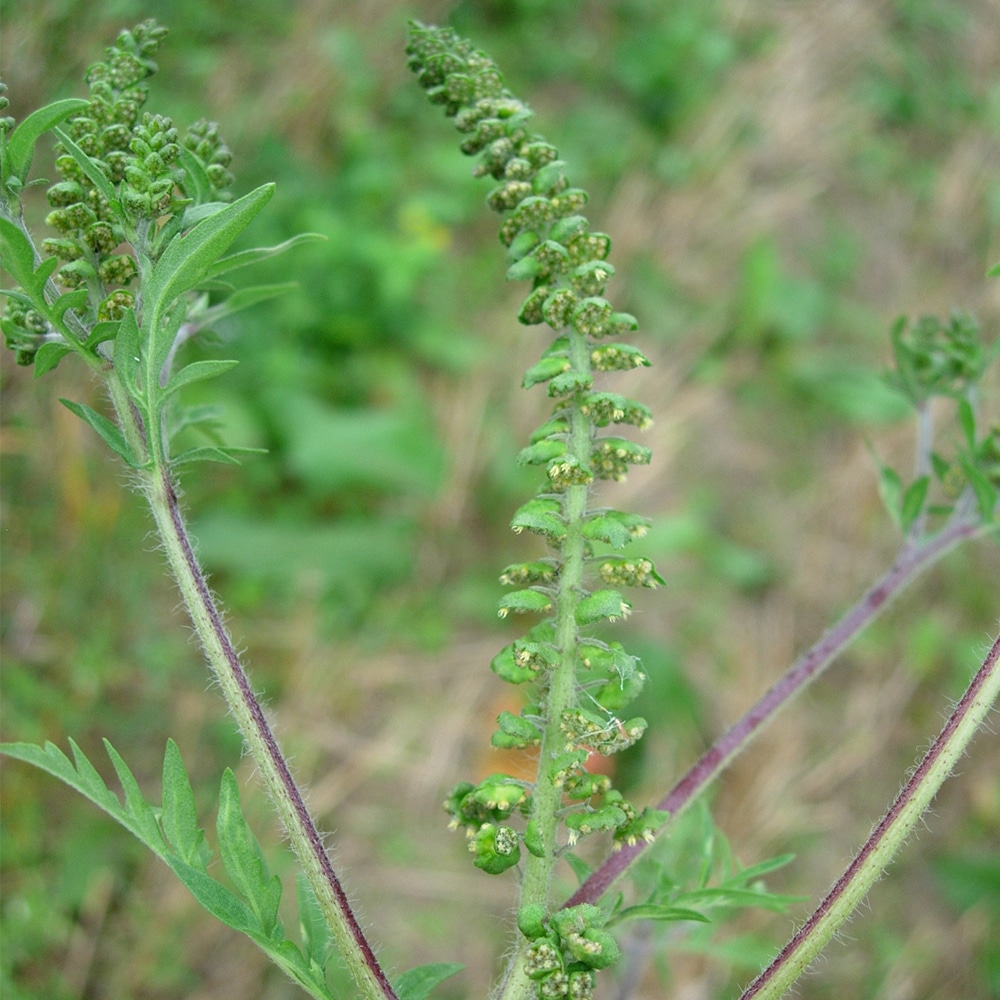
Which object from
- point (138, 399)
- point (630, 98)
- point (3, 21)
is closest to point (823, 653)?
point (138, 399)

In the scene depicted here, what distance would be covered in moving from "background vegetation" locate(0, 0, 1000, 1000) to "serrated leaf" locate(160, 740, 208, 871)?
302 centimetres

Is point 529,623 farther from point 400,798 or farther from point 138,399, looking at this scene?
point 138,399

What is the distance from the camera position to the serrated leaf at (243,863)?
1.88 m

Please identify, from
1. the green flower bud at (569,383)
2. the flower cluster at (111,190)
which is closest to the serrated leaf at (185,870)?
the flower cluster at (111,190)

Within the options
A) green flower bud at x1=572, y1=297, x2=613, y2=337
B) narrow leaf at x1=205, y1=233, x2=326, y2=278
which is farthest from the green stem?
green flower bud at x1=572, y1=297, x2=613, y2=337

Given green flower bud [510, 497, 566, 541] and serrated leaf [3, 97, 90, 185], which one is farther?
green flower bud [510, 497, 566, 541]

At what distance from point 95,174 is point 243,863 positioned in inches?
48.3

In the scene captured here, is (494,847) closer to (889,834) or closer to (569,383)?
(889,834)

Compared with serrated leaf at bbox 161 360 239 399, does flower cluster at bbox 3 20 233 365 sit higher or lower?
higher

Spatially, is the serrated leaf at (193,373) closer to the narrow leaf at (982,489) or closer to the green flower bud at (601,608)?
the green flower bud at (601,608)

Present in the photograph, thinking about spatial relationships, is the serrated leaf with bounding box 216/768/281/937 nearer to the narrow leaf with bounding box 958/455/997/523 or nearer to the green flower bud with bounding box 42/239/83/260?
the green flower bud with bounding box 42/239/83/260

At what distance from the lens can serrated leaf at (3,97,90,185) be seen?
5.40 ft

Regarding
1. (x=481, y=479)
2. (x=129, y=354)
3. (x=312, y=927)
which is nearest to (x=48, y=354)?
(x=129, y=354)

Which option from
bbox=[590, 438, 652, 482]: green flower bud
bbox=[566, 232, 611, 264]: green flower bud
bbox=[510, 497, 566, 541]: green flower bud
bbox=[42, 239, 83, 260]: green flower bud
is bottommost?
bbox=[510, 497, 566, 541]: green flower bud
